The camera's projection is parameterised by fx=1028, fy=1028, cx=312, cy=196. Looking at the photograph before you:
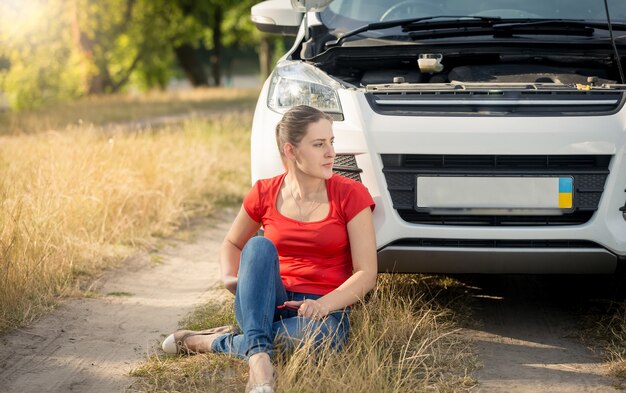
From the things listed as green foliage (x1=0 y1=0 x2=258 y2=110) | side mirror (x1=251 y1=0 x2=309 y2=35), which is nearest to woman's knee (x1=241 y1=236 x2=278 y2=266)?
side mirror (x1=251 y1=0 x2=309 y2=35)

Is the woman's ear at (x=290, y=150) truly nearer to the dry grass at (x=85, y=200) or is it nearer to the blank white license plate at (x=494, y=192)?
the blank white license plate at (x=494, y=192)

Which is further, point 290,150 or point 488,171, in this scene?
point 488,171

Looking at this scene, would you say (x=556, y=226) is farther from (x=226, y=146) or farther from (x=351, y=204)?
(x=226, y=146)

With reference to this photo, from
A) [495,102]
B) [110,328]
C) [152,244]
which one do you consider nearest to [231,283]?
[110,328]

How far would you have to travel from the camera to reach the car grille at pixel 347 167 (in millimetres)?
4152

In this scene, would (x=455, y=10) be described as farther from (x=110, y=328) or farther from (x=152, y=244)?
(x=152, y=244)

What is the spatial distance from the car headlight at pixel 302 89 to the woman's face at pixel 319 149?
17.5 inches

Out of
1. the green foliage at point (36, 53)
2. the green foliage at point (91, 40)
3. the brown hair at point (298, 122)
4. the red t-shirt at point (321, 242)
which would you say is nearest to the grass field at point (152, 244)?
the red t-shirt at point (321, 242)

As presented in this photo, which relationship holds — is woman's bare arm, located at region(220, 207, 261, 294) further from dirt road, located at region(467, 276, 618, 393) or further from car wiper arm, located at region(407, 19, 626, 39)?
car wiper arm, located at region(407, 19, 626, 39)

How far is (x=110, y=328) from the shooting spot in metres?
4.64

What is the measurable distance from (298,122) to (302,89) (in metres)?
0.70

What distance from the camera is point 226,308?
4797mm

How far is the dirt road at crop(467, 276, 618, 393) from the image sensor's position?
381 cm

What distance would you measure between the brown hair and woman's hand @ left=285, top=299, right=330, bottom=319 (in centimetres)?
61
